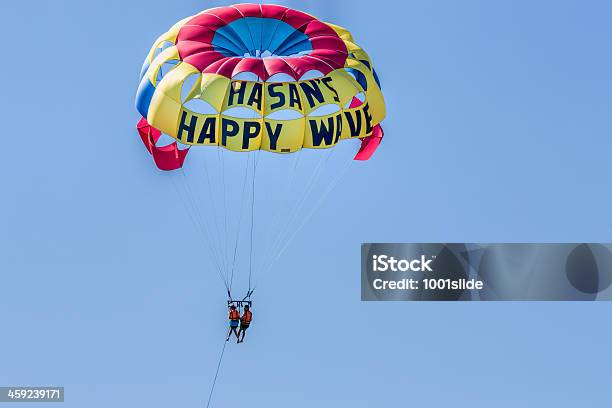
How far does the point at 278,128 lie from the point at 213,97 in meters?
2.04

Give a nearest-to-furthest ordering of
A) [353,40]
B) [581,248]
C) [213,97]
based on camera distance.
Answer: [213,97] < [353,40] < [581,248]

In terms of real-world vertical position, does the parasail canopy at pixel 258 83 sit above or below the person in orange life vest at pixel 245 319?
above

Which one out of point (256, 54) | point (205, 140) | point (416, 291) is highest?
point (256, 54)

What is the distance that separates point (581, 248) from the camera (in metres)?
52.4

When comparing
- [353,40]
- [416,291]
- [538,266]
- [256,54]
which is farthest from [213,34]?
[538,266]

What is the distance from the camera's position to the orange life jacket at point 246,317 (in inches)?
1661

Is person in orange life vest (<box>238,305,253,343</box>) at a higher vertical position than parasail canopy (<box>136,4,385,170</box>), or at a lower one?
lower

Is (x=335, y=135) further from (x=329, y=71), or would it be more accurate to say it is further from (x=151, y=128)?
(x=151, y=128)

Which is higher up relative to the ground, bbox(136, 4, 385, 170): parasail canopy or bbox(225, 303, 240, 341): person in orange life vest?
bbox(136, 4, 385, 170): parasail canopy

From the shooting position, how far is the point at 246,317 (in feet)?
139

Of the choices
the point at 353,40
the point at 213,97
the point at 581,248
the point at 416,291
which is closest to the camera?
the point at 213,97

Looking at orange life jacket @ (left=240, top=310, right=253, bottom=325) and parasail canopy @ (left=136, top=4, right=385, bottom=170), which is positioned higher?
parasail canopy @ (left=136, top=4, right=385, bottom=170)

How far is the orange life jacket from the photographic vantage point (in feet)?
138

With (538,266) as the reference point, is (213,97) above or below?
above
